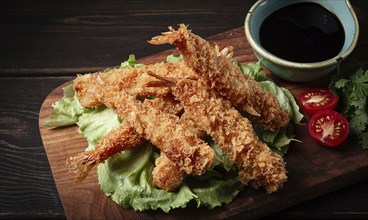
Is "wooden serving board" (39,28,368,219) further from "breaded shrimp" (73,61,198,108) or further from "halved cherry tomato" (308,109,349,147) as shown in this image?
"breaded shrimp" (73,61,198,108)

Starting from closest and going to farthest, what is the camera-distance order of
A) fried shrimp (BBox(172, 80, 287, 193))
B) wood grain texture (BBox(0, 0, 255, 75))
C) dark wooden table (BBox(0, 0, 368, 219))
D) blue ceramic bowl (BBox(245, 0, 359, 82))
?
fried shrimp (BBox(172, 80, 287, 193))
blue ceramic bowl (BBox(245, 0, 359, 82))
dark wooden table (BBox(0, 0, 368, 219))
wood grain texture (BBox(0, 0, 255, 75))

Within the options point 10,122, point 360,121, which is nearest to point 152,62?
point 10,122

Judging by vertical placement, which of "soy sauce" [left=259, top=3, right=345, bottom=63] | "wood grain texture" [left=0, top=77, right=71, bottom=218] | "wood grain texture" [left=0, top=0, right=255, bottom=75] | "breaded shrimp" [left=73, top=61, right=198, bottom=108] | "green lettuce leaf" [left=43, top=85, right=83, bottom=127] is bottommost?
"wood grain texture" [left=0, top=77, right=71, bottom=218]

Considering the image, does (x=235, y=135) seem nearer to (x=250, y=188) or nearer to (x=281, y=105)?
(x=250, y=188)

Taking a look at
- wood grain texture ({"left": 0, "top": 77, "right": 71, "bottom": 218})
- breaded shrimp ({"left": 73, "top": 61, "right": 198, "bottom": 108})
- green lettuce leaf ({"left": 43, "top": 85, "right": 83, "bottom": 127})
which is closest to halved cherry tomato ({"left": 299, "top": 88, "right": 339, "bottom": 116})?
breaded shrimp ({"left": 73, "top": 61, "right": 198, "bottom": 108})

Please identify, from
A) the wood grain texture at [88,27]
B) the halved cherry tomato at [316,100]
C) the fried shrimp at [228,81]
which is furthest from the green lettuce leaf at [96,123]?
the halved cherry tomato at [316,100]

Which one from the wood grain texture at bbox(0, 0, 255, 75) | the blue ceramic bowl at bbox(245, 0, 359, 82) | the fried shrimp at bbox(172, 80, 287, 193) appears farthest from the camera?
→ the wood grain texture at bbox(0, 0, 255, 75)
